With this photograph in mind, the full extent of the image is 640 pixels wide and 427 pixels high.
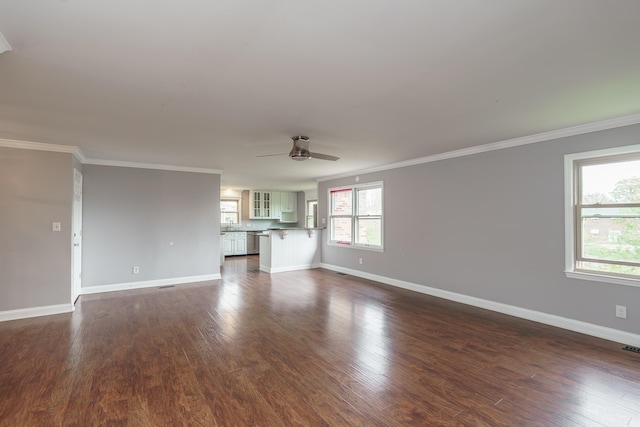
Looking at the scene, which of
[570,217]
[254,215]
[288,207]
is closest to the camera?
[570,217]

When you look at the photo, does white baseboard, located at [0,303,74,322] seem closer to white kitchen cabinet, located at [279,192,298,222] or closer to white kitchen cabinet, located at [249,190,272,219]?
white kitchen cabinet, located at [249,190,272,219]

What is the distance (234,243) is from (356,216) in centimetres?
524

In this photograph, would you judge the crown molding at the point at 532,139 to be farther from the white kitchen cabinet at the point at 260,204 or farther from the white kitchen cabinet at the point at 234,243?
the white kitchen cabinet at the point at 234,243

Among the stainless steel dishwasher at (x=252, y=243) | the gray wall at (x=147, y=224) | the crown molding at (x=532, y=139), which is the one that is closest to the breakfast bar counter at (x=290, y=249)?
the gray wall at (x=147, y=224)

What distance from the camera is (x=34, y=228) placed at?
4.26 m

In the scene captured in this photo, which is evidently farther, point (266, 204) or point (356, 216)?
point (266, 204)

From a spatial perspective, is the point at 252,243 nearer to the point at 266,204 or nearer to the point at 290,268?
the point at 266,204

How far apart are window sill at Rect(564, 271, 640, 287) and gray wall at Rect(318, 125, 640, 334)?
6cm

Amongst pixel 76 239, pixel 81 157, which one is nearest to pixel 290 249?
pixel 76 239

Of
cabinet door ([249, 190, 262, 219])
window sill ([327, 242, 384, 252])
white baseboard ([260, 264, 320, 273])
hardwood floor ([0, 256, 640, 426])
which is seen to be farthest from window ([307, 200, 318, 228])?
hardwood floor ([0, 256, 640, 426])

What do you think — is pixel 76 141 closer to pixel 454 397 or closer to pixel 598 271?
pixel 454 397

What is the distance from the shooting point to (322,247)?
8.09m

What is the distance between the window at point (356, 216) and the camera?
21.6ft

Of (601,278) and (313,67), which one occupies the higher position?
(313,67)
